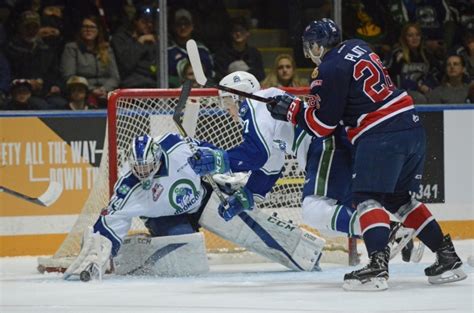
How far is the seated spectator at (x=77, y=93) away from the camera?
7.88 m

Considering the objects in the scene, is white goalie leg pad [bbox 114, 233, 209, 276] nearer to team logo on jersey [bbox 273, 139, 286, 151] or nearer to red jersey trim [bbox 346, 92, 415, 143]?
team logo on jersey [bbox 273, 139, 286, 151]

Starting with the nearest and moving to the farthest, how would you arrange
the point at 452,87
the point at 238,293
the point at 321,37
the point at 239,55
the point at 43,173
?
the point at 238,293, the point at 321,37, the point at 43,173, the point at 239,55, the point at 452,87

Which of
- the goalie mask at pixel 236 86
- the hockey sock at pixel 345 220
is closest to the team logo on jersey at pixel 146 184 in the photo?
the goalie mask at pixel 236 86

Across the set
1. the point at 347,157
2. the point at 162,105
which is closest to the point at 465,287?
the point at 347,157

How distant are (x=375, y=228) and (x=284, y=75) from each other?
9.15 feet

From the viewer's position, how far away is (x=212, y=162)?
243 inches

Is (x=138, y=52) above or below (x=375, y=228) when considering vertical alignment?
above

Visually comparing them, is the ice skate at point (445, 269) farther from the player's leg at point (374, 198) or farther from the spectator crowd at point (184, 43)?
the spectator crowd at point (184, 43)

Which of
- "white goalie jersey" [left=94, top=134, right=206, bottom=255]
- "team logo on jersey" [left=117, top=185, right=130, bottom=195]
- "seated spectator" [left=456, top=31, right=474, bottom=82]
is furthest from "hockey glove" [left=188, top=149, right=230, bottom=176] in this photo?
"seated spectator" [left=456, top=31, right=474, bottom=82]

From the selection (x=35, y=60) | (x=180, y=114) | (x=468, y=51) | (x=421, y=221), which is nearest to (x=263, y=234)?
(x=180, y=114)

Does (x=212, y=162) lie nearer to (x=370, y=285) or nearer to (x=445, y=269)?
(x=370, y=285)

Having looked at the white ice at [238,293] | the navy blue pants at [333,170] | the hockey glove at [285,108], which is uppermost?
the hockey glove at [285,108]

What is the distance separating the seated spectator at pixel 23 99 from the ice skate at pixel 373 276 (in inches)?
111

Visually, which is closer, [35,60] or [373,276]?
[373,276]
